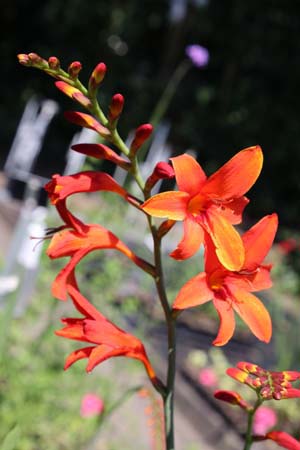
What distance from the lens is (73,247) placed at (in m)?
0.85

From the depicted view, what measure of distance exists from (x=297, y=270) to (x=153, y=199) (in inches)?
308

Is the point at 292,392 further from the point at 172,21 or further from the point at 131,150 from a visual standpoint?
the point at 172,21

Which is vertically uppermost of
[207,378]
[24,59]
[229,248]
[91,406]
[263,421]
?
[24,59]

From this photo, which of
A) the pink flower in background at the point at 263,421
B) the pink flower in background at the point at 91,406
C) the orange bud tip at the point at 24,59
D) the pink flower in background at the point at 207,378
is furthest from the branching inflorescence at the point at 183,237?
the pink flower in background at the point at 207,378

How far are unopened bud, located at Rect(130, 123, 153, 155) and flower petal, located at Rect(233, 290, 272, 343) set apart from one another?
0.73ft

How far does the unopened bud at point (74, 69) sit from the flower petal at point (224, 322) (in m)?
0.33

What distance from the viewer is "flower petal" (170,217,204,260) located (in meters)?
0.75

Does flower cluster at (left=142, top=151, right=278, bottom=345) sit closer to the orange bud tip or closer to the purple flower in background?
the orange bud tip

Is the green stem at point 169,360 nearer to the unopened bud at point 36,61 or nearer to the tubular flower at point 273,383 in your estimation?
the tubular flower at point 273,383

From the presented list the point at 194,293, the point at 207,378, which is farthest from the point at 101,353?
the point at 207,378

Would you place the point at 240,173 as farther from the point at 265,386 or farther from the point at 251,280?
the point at 265,386

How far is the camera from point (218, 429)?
311cm

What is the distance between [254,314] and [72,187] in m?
0.28

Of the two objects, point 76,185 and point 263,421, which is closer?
point 76,185
